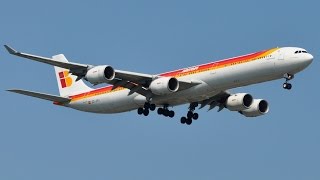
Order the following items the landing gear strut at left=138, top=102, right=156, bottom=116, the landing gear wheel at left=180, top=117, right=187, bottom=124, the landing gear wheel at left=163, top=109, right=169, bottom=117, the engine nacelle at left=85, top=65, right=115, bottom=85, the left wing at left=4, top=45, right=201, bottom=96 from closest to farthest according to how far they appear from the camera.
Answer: the left wing at left=4, top=45, right=201, bottom=96 → the engine nacelle at left=85, top=65, right=115, bottom=85 → the landing gear strut at left=138, top=102, right=156, bottom=116 → the landing gear wheel at left=163, top=109, right=169, bottom=117 → the landing gear wheel at left=180, top=117, right=187, bottom=124

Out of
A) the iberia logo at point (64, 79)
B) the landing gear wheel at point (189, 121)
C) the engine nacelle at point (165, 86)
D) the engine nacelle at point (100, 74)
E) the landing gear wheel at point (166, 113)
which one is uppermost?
the iberia logo at point (64, 79)

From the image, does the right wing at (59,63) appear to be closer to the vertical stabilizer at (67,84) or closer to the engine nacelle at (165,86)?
the engine nacelle at (165,86)

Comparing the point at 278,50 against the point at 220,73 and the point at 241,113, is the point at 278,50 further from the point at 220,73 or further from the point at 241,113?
the point at 241,113

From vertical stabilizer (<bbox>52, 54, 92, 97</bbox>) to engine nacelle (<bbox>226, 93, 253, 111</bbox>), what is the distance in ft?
45.1

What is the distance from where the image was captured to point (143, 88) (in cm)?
7469

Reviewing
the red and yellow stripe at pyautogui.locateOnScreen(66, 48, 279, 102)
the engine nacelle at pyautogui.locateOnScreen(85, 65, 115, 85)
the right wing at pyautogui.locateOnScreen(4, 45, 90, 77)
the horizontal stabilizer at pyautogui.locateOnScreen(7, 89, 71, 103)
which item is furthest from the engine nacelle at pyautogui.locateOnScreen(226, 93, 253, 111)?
the horizontal stabilizer at pyautogui.locateOnScreen(7, 89, 71, 103)

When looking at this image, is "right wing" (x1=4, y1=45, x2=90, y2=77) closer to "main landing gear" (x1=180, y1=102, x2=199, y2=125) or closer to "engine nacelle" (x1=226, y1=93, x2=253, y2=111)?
"main landing gear" (x1=180, y1=102, x2=199, y2=125)

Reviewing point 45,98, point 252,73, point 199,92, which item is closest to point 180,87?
point 199,92

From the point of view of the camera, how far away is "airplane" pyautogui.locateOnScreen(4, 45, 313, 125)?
69.0m

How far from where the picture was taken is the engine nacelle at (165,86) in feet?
235

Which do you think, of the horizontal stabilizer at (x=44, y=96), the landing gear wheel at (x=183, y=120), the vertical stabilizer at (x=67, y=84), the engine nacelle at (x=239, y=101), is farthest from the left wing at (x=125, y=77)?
the vertical stabilizer at (x=67, y=84)

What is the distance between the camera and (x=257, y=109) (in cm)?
7906

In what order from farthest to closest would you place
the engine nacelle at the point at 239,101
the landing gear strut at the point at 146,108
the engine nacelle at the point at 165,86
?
the engine nacelle at the point at 239,101 < the landing gear strut at the point at 146,108 < the engine nacelle at the point at 165,86

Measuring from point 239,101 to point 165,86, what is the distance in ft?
29.3
